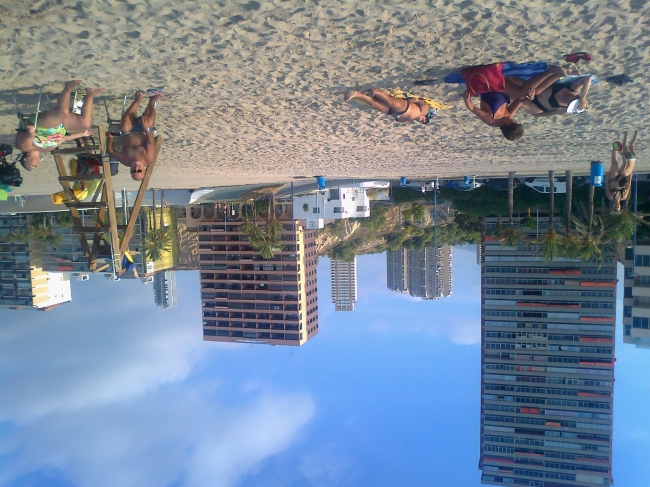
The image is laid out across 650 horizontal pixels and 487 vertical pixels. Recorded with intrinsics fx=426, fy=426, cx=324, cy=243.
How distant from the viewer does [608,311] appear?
3581 cm

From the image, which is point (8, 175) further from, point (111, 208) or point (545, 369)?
point (545, 369)

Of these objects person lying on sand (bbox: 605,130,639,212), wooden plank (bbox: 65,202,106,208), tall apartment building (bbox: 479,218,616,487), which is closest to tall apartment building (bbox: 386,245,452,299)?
tall apartment building (bbox: 479,218,616,487)

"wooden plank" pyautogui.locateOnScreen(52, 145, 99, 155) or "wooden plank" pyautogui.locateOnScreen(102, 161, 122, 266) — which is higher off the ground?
"wooden plank" pyautogui.locateOnScreen(52, 145, 99, 155)

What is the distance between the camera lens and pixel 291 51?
19.2 ft

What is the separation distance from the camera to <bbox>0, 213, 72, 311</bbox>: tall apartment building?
4000 centimetres

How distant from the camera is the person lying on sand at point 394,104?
269 inches

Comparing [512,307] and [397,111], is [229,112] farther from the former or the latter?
[512,307]

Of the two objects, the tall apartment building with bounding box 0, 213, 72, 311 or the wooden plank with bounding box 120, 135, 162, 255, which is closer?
the wooden plank with bounding box 120, 135, 162, 255

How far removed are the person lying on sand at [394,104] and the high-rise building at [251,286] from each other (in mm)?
37193

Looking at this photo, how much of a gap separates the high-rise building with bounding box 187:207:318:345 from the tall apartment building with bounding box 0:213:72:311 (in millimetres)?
15474

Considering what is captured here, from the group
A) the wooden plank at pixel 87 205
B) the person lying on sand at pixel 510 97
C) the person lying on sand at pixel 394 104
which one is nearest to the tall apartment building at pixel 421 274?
the person lying on sand at pixel 394 104

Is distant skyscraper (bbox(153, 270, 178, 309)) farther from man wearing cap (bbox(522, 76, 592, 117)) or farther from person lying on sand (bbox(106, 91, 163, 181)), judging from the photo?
man wearing cap (bbox(522, 76, 592, 117))

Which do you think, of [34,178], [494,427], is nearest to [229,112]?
[34,178]

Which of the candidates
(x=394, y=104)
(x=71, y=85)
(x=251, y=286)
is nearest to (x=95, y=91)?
(x=71, y=85)
